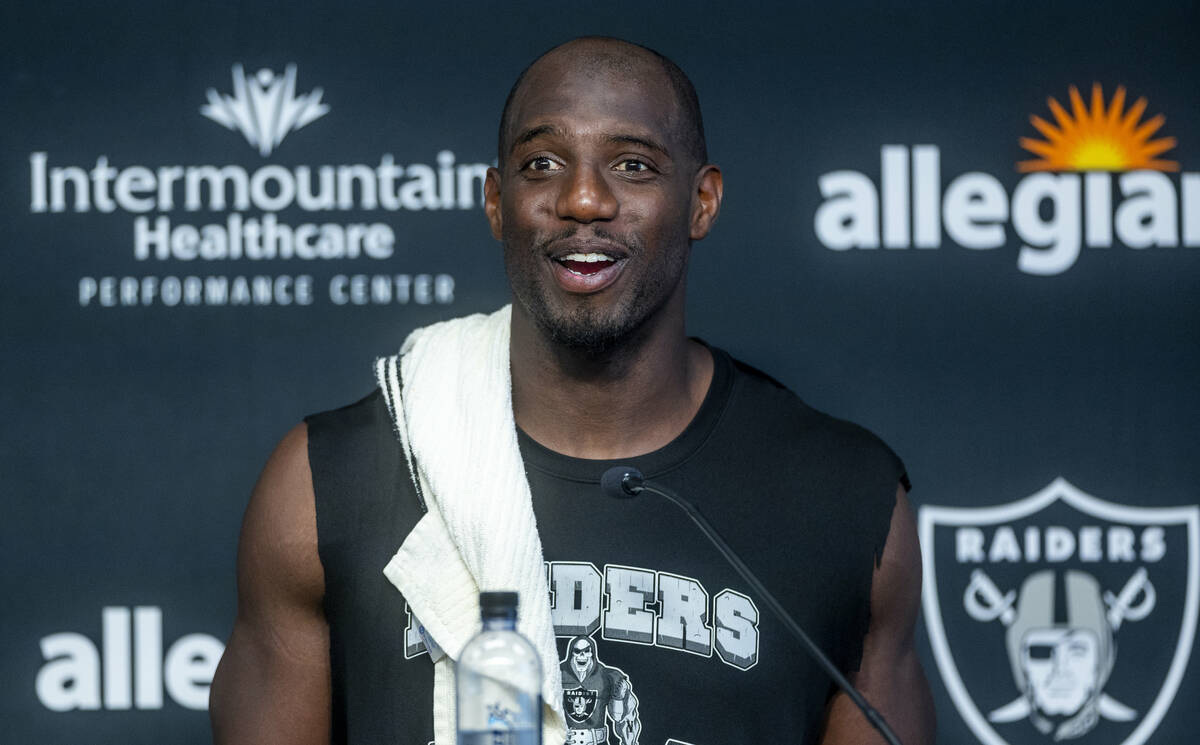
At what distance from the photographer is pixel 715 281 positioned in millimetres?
2051

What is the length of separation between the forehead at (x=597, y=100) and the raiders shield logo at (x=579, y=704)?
593mm

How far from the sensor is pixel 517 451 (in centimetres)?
150

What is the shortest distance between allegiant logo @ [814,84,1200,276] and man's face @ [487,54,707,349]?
58cm

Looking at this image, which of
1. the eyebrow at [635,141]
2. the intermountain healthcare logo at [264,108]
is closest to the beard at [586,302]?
the eyebrow at [635,141]

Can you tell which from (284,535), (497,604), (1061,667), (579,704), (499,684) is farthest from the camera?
(1061,667)

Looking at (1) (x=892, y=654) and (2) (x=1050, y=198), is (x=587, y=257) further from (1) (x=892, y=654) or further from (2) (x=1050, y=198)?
(2) (x=1050, y=198)

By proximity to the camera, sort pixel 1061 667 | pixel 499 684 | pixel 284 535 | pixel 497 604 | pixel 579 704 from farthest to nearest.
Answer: pixel 1061 667, pixel 284 535, pixel 579 704, pixel 499 684, pixel 497 604

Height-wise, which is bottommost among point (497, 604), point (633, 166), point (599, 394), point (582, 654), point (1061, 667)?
point (1061, 667)

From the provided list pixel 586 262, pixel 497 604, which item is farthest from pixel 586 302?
pixel 497 604

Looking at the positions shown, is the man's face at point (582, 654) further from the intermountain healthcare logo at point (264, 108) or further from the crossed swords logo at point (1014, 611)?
the intermountain healthcare logo at point (264, 108)

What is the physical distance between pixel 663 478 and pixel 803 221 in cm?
66

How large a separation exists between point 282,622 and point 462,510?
27 centimetres

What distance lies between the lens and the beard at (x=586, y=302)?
1.47 meters

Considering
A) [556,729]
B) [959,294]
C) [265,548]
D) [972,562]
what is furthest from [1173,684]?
[265,548]
